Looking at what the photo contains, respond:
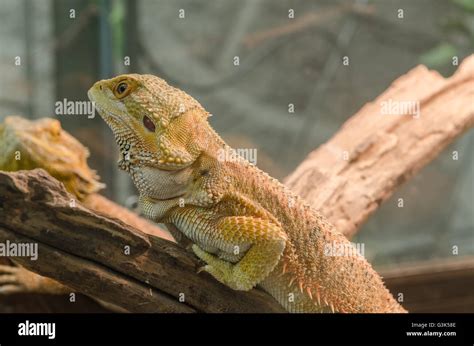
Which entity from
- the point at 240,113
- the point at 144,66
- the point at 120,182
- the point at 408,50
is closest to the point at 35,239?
the point at 120,182

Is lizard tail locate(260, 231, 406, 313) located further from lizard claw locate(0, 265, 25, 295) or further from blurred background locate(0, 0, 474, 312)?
lizard claw locate(0, 265, 25, 295)

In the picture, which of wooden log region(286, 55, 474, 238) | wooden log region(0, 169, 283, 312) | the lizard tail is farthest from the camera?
wooden log region(286, 55, 474, 238)

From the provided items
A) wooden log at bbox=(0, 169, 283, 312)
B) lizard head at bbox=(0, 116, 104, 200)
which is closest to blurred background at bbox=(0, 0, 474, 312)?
lizard head at bbox=(0, 116, 104, 200)
